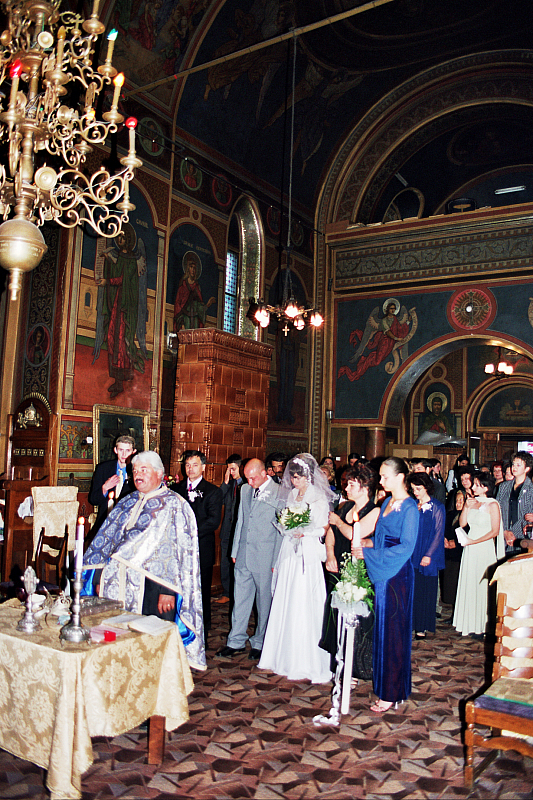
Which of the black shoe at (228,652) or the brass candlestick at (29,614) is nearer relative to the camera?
the brass candlestick at (29,614)

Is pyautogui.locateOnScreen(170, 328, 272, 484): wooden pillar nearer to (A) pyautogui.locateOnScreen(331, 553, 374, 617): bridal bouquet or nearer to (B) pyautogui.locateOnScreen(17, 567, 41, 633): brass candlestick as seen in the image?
(A) pyautogui.locateOnScreen(331, 553, 374, 617): bridal bouquet

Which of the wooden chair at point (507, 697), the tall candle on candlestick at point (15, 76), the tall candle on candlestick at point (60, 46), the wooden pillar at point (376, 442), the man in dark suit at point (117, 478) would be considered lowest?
the wooden chair at point (507, 697)

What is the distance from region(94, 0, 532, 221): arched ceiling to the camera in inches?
447

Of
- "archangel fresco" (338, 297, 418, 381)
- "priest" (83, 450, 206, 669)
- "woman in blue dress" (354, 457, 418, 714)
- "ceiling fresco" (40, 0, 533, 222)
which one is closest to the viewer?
"priest" (83, 450, 206, 669)

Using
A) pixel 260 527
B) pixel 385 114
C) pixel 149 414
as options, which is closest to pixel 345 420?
pixel 149 414

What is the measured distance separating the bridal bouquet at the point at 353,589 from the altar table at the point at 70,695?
4.62 ft

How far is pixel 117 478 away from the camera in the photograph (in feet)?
19.3

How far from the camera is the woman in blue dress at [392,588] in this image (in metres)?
4.66

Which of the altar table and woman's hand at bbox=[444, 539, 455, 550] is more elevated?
woman's hand at bbox=[444, 539, 455, 550]

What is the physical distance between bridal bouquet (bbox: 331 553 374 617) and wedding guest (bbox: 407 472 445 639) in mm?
2184

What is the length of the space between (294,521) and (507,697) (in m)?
2.20

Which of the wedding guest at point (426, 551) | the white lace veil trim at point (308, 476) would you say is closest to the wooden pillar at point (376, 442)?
the wedding guest at point (426, 551)

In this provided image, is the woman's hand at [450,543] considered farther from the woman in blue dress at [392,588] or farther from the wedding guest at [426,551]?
the woman in blue dress at [392,588]

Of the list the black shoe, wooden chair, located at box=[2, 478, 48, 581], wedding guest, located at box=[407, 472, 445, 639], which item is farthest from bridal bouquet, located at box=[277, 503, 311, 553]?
wooden chair, located at box=[2, 478, 48, 581]
